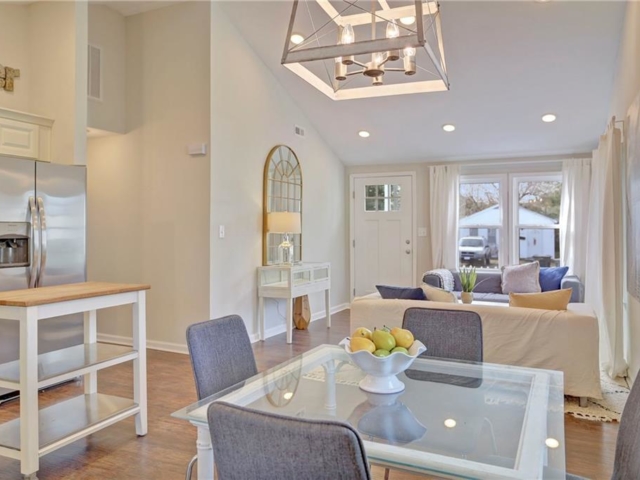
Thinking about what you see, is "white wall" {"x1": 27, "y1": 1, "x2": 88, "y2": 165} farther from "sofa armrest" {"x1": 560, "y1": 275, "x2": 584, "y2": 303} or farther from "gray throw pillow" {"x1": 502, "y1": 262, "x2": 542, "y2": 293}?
"sofa armrest" {"x1": 560, "y1": 275, "x2": 584, "y2": 303}

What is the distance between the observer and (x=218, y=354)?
1.92 metres

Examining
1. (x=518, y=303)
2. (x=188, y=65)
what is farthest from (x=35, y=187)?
(x=518, y=303)

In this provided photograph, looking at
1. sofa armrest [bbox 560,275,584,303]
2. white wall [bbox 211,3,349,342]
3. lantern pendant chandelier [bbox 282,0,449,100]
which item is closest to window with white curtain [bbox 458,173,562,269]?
sofa armrest [bbox 560,275,584,303]

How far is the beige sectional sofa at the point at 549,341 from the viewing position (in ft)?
10.7

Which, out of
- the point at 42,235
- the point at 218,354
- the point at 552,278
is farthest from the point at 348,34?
the point at 552,278

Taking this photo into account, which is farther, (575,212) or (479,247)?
(479,247)

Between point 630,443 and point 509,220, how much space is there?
19.3ft

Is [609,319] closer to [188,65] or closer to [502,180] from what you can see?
[502,180]

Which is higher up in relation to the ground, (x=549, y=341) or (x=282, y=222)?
(x=282, y=222)

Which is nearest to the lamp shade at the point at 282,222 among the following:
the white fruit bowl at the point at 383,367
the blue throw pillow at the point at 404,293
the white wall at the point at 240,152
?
the white wall at the point at 240,152

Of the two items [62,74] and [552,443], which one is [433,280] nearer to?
[62,74]

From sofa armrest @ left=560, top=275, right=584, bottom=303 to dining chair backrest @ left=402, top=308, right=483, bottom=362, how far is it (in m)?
3.81

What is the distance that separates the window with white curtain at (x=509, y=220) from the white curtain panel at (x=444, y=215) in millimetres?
235

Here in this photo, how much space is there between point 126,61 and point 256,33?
1389 millimetres
